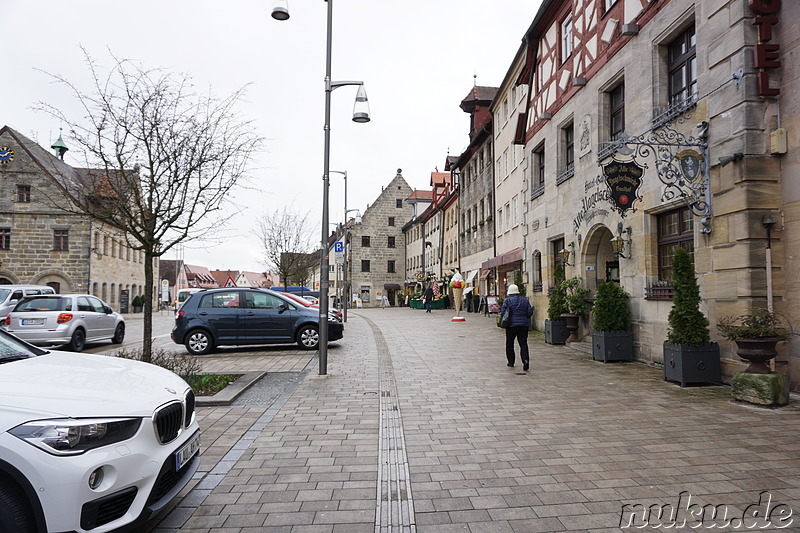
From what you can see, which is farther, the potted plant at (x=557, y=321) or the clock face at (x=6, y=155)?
the clock face at (x=6, y=155)

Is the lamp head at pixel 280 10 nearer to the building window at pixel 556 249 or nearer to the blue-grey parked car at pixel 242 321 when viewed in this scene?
the blue-grey parked car at pixel 242 321

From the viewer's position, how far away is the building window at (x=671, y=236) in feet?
31.7

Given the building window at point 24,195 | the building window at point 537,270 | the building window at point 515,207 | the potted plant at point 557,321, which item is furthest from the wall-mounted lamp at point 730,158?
the building window at point 24,195

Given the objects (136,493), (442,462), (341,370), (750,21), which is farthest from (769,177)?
(136,493)

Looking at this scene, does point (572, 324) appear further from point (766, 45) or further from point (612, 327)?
point (766, 45)

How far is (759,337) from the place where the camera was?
698 centimetres

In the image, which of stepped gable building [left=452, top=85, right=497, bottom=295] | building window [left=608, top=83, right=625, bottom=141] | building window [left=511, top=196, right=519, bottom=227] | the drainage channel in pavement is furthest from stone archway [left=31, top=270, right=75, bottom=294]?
the drainage channel in pavement

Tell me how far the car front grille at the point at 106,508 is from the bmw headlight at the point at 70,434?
27 centimetres

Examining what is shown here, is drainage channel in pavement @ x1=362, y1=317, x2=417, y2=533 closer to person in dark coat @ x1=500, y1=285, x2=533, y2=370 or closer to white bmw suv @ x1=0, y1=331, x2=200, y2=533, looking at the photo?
white bmw suv @ x1=0, y1=331, x2=200, y2=533

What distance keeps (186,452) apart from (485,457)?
261 cm

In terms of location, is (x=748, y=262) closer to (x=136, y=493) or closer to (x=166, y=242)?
(x=136, y=493)

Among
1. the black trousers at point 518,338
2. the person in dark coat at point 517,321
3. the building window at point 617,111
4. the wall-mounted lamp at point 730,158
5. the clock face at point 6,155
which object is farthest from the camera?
the clock face at point 6,155

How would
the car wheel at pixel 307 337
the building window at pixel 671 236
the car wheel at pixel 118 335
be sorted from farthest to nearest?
1. the car wheel at pixel 118 335
2. the car wheel at pixel 307 337
3. the building window at pixel 671 236

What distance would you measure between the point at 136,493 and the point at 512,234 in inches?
910
